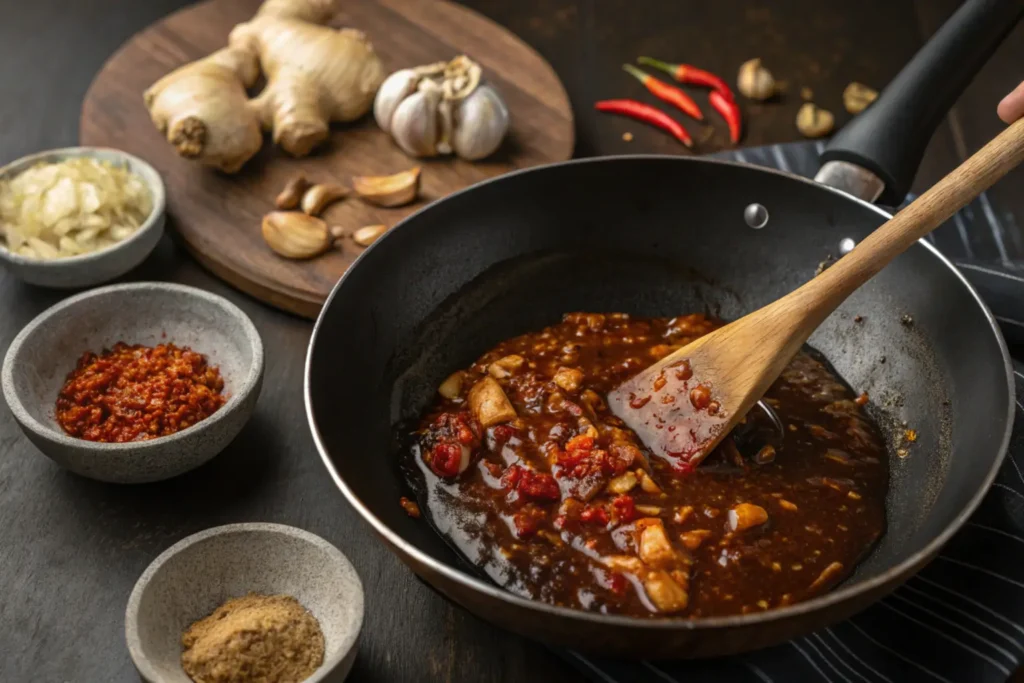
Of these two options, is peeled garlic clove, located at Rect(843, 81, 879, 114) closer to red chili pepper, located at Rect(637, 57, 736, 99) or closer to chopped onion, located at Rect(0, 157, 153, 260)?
red chili pepper, located at Rect(637, 57, 736, 99)

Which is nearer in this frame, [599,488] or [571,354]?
[599,488]

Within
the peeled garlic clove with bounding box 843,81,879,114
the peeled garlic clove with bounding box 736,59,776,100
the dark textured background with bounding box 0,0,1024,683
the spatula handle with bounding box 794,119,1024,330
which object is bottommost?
the dark textured background with bounding box 0,0,1024,683

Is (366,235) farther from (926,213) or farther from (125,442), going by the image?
(926,213)

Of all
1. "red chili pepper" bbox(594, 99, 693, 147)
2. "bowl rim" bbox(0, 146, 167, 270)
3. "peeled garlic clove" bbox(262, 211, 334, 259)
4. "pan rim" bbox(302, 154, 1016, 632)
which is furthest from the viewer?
"red chili pepper" bbox(594, 99, 693, 147)

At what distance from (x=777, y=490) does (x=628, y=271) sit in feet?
2.07

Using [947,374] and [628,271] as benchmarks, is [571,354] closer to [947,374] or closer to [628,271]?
[628,271]

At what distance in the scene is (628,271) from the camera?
2199 millimetres

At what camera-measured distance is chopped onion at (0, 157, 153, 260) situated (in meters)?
2.28

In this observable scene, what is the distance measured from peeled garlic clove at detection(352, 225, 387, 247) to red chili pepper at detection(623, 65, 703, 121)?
1004 millimetres

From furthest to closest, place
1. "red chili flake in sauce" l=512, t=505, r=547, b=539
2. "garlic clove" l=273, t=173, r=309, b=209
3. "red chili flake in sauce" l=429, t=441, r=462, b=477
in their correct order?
"garlic clove" l=273, t=173, r=309, b=209 → "red chili flake in sauce" l=429, t=441, r=462, b=477 → "red chili flake in sauce" l=512, t=505, r=547, b=539

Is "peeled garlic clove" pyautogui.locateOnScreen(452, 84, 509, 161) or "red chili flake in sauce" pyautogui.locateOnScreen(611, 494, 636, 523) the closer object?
"red chili flake in sauce" pyautogui.locateOnScreen(611, 494, 636, 523)

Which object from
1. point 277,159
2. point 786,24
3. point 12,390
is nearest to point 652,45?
point 786,24

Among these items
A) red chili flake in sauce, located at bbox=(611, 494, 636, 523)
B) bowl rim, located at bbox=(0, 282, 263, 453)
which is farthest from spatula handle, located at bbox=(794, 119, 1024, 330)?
bowl rim, located at bbox=(0, 282, 263, 453)

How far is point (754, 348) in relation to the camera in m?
1.80
